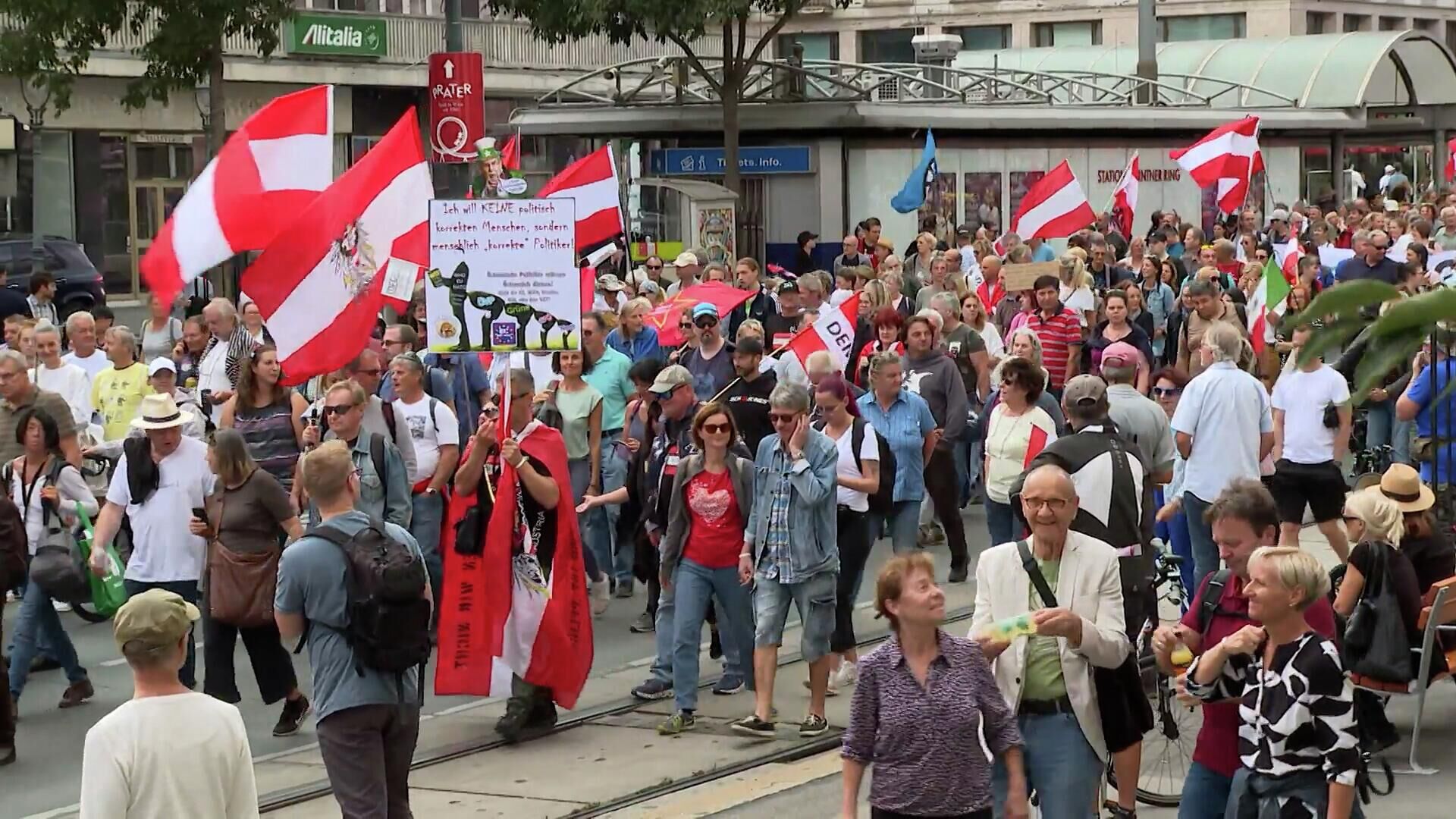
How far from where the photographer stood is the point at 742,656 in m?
10.4

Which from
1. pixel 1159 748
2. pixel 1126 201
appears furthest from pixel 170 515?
pixel 1126 201

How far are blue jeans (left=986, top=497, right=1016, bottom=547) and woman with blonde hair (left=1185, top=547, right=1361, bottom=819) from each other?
4920 mm

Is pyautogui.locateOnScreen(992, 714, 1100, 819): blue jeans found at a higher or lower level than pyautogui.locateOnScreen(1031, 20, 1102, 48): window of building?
lower

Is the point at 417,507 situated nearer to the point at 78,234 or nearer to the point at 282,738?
the point at 282,738

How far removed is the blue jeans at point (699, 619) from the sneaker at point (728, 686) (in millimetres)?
109

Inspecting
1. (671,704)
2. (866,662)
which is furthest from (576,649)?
(866,662)

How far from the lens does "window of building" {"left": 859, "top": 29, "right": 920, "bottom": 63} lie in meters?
63.8

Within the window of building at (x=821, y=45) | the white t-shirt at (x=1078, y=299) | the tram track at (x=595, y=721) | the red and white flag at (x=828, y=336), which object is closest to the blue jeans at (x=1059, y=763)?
the tram track at (x=595, y=721)

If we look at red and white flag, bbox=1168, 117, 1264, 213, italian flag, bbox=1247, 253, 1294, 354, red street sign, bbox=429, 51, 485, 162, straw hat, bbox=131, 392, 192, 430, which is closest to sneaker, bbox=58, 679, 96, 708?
straw hat, bbox=131, 392, 192, 430

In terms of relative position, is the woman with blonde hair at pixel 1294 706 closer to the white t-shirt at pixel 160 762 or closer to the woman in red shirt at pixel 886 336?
the white t-shirt at pixel 160 762

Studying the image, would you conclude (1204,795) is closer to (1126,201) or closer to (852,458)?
(852,458)

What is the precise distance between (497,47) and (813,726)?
37.3 metres

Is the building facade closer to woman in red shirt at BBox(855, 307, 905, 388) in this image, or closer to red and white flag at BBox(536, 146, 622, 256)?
red and white flag at BBox(536, 146, 622, 256)

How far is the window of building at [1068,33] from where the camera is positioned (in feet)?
204
